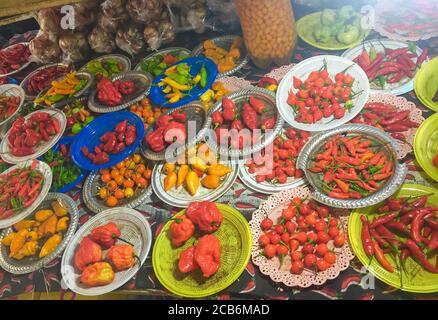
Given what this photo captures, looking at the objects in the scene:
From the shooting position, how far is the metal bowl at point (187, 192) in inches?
92.9

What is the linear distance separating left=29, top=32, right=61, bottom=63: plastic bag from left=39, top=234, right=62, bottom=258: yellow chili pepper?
84.8 inches

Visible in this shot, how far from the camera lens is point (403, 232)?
6.33 ft

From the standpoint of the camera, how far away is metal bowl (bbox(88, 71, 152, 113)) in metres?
3.06

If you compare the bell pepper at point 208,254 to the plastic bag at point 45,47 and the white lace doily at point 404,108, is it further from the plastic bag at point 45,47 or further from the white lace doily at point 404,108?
the plastic bag at point 45,47

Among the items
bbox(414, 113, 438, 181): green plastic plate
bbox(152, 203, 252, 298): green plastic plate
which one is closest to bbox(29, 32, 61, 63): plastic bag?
bbox(152, 203, 252, 298): green plastic plate

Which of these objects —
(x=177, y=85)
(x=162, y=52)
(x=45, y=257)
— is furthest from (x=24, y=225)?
(x=162, y=52)

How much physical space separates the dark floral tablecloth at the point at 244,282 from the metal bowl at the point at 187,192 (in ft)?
0.19

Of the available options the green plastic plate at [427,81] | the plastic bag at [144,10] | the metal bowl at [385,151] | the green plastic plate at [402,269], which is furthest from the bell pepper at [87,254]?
the green plastic plate at [427,81]

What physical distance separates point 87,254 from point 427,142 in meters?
2.17

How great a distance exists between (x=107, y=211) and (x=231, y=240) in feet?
2.87

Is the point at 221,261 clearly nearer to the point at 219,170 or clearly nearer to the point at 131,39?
the point at 219,170

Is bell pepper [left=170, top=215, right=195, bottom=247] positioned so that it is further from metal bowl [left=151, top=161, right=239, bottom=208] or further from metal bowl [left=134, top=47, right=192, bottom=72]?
metal bowl [left=134, top=47, right=192, bottom=72]

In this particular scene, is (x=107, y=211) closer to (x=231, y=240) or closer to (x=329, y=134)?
(x=231, y=240)

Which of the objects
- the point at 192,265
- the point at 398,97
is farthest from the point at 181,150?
the point at 398,97
